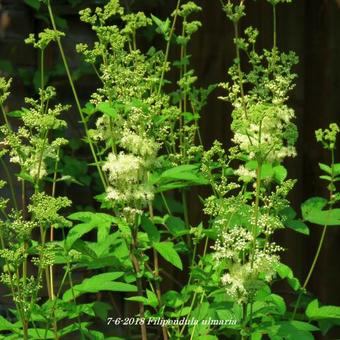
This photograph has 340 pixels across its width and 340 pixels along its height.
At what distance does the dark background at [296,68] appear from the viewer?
369 cm

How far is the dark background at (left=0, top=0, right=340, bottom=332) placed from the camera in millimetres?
3689

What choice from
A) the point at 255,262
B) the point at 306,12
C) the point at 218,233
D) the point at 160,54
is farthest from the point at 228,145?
the point at 255,262

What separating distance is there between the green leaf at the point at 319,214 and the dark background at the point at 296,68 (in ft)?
3.08

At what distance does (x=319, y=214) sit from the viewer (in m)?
2.70

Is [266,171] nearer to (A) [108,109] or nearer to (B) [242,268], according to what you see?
(B) [242,268]

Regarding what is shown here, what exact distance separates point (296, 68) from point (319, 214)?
1.24 metres

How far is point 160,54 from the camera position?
9.75ft

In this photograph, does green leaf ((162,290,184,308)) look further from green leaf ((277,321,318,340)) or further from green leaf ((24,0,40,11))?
green leaf ((24,0,40,11))

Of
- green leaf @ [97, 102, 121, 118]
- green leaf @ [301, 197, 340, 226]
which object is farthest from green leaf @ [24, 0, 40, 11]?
green leaf @ [301, 197, 340, 226]

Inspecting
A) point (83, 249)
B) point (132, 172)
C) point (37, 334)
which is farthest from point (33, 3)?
point (37, 334)

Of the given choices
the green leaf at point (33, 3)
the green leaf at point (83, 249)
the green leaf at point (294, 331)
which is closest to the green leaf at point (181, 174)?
the green leaf at point (83, 249)

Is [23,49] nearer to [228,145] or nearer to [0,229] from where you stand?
[228,145]

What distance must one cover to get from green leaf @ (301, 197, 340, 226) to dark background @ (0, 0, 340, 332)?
94cm

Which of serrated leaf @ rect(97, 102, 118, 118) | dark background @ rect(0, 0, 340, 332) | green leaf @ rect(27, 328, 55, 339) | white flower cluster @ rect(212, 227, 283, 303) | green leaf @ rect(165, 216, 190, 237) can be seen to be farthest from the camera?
dark background @ rect(0, 0, 340, 332)
